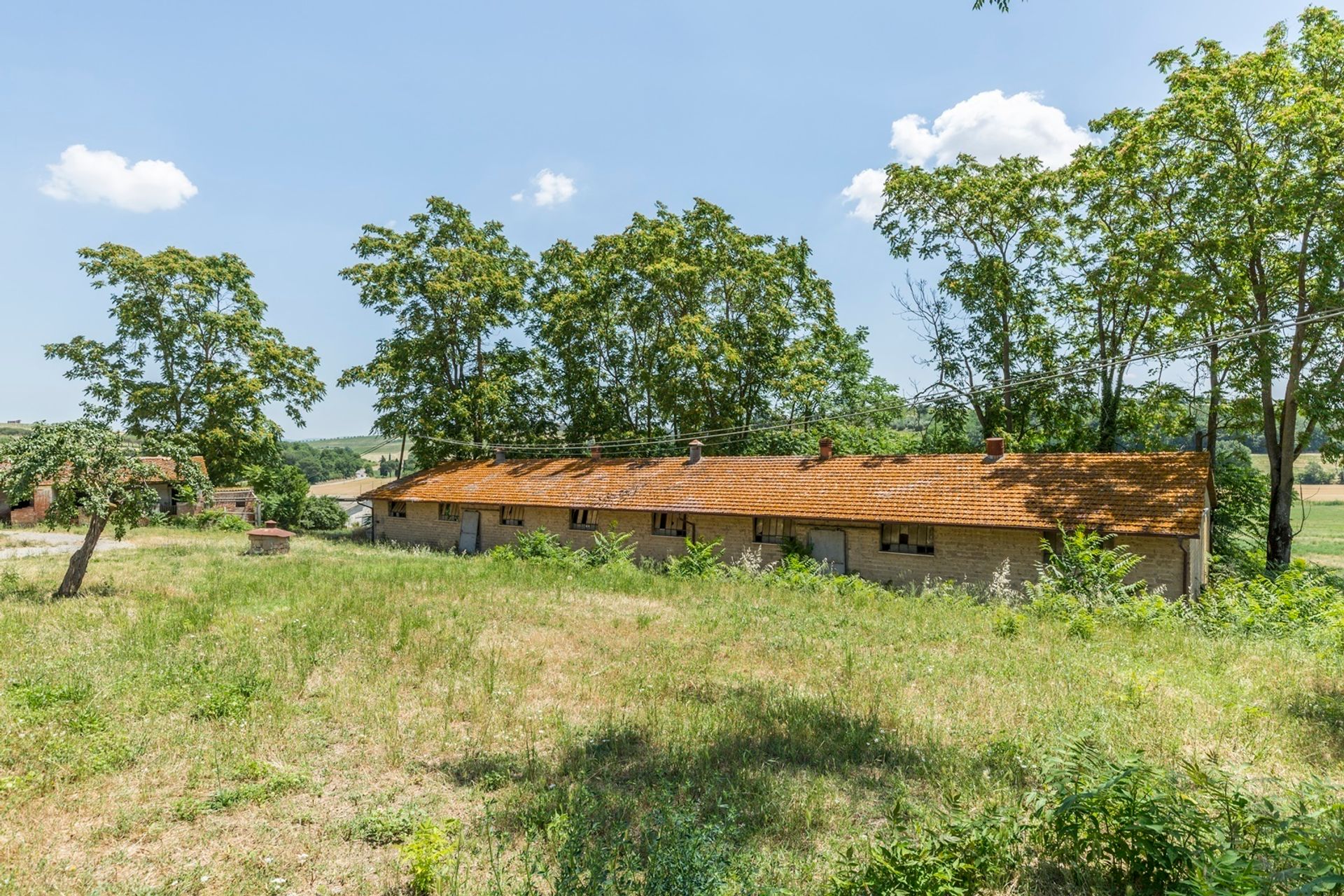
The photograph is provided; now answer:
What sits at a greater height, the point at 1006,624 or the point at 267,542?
the point at 267,542

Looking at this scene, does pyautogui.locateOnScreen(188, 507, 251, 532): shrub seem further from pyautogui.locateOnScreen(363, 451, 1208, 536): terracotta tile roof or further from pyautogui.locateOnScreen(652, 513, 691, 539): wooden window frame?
pyautogui.locateOnScreen(652, 513, 691, 539): wooden window frame

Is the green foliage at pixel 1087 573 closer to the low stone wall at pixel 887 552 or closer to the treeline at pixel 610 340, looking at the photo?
the low stone wall at pixel 887 552

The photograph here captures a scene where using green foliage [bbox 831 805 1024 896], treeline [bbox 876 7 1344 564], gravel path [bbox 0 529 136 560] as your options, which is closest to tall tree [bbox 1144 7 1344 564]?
treeline [bbox 876 7 1344 564]

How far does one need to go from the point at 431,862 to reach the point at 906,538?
17261mm

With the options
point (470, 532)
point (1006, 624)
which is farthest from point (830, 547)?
point (470, 532)

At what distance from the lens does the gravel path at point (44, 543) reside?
2400cm

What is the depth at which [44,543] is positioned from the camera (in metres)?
27.4

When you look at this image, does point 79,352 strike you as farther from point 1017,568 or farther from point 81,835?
point 1017,568

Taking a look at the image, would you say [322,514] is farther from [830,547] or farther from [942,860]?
[942,860]

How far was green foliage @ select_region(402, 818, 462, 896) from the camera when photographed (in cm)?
468

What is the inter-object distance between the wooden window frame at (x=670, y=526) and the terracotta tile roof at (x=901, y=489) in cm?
59

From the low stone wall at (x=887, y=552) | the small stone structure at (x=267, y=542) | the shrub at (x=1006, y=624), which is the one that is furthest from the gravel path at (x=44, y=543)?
the shrub at (x=1006, y=624)

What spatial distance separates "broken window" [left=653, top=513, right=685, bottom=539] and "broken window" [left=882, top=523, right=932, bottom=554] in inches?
279

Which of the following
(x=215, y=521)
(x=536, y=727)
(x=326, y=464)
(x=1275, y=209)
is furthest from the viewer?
(x=326, y=464)
